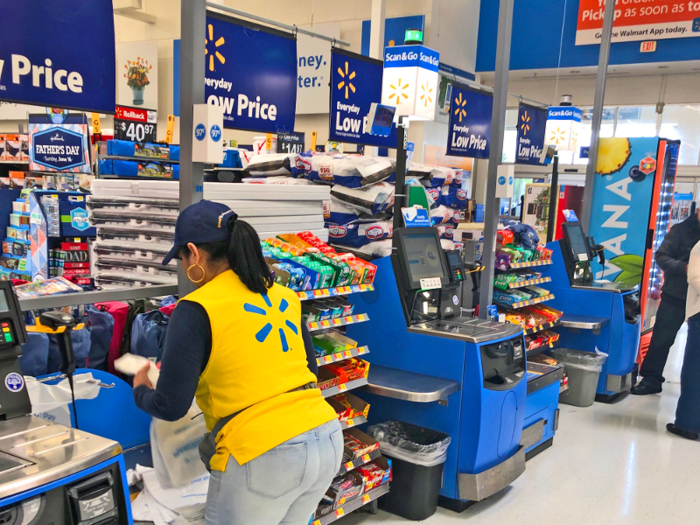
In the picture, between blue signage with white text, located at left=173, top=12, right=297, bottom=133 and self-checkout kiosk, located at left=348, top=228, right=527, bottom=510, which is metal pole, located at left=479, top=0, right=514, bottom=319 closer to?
self-checkout kiosk, located at left=348, top=228, right=527, bottom=510

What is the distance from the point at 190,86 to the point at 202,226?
3.87 ft

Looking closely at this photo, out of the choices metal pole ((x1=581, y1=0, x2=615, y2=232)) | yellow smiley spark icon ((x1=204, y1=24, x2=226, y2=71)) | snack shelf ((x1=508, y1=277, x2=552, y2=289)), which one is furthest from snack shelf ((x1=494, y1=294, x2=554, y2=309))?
yellow smiley spark icon ((x1=204, y1=24, x2=226, y2=71))

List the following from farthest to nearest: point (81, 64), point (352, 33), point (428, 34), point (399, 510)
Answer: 1. point (352, 33)
2. point (428, 34)
3. point (399, 510)
4. point (81, 64)

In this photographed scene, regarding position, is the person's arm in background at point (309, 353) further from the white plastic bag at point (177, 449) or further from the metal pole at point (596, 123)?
the metal pole at point (596, 123)

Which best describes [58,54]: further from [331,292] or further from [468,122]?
[468,122]

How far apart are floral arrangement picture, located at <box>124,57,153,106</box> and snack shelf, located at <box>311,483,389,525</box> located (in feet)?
41.6

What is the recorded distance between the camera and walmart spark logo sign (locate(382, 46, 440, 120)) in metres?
4.16

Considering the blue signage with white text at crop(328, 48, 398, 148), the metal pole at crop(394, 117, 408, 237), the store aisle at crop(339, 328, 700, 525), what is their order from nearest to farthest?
the store aisle at crop(339, 328, 700, 525) < the metal pole at crop(394, 117, 408, 237) < the blue signage with white text at crop(328, 48, 398, 148)

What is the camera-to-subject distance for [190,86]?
2.78 m

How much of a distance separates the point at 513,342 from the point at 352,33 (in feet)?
30.9

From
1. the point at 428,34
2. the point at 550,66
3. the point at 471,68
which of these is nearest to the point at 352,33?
the point at 428,34

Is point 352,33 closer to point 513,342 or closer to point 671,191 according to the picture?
point 671,191

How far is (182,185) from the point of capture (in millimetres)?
2854

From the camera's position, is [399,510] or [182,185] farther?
[399,510]
